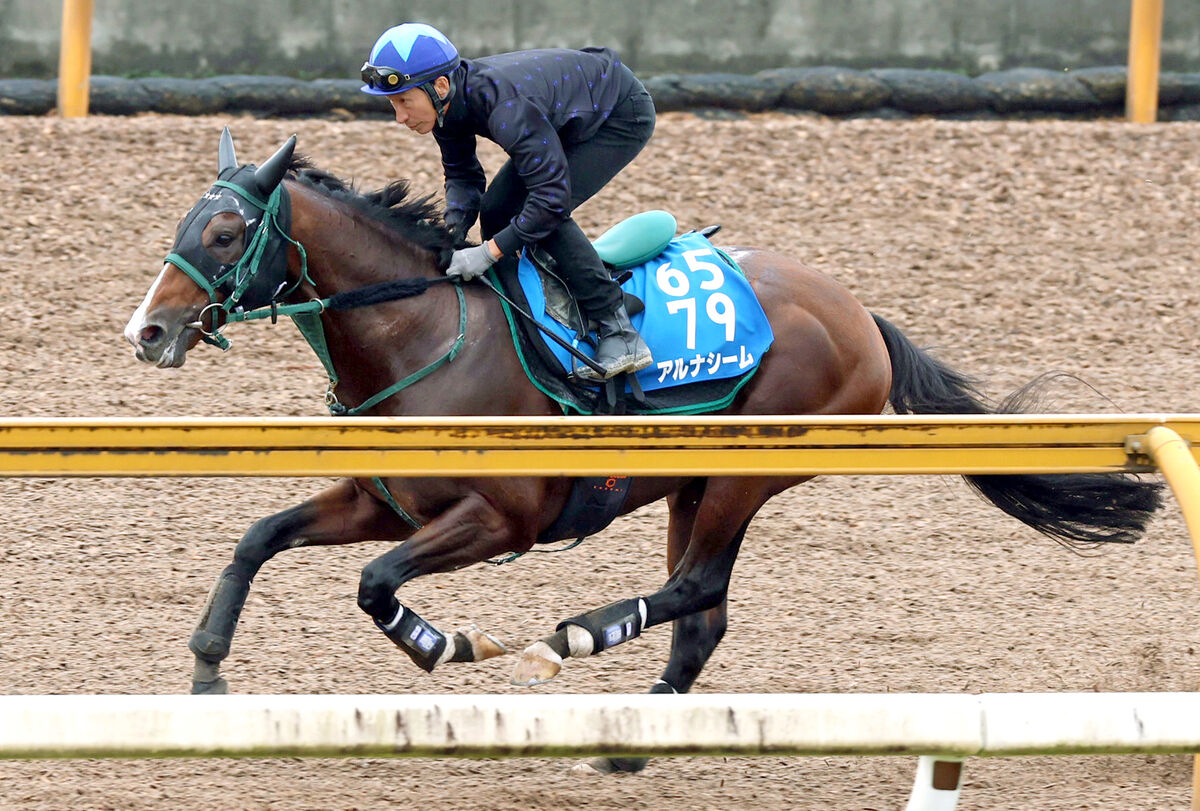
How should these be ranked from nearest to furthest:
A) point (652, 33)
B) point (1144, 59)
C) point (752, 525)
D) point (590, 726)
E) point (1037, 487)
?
1. point (590, 726)
2. point (1037, 487)
3. point (752, 525)
4. point (1144, 59)
5. point (652, 33)

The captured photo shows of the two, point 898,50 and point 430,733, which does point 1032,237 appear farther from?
point 430,733

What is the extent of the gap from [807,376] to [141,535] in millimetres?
2790

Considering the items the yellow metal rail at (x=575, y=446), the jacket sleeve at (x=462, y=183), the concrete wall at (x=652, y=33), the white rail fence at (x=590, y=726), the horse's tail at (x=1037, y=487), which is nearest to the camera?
the white rail fence at (x=590, y=726)

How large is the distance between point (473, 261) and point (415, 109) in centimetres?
44

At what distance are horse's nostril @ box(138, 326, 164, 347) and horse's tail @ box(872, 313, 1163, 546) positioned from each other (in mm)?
2249

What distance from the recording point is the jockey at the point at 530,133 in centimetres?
413

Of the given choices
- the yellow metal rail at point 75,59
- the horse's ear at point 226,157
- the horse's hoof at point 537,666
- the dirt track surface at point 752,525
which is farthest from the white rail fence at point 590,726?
the yellow metal rail at point 75,59

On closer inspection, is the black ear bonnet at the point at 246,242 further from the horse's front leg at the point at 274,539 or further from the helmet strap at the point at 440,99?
the horse's front leg at the point at 274,539

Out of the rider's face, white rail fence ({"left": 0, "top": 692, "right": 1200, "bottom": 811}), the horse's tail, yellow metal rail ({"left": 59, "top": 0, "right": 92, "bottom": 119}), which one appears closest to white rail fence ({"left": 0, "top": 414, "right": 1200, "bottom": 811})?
white rail fence ({"left": 0, "top": 692, "right": 1200, "bottom": 811})

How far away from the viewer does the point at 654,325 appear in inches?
173

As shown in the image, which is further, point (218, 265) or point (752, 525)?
point (752, 525)

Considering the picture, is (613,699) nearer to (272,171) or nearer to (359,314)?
(359,314)

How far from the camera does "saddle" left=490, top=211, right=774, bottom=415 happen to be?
14.2ft

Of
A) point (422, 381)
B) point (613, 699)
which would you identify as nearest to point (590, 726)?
point (613, 699)
